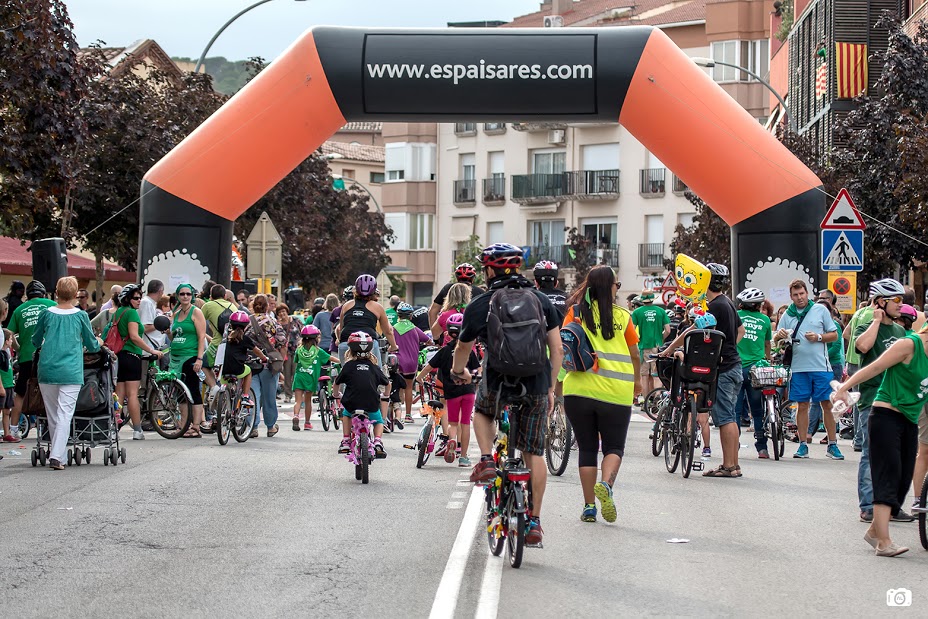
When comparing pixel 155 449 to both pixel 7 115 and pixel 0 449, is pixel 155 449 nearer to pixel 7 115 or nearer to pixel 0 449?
pixel 0 449

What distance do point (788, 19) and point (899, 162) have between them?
26750 mm

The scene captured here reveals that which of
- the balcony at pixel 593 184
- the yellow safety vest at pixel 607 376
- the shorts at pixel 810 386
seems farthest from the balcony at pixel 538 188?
the yellow safety vest at pixel 607 376

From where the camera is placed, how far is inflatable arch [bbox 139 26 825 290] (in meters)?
19.1

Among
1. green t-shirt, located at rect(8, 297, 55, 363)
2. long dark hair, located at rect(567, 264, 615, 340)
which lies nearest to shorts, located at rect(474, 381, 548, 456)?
long dark hair, located at rect(567, 264, 615, 340)

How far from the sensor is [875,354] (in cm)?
1018

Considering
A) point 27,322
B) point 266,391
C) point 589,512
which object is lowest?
point 589,512

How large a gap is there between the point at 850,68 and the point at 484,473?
3008 centimetres

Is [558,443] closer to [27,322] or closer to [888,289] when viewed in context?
[888,289]

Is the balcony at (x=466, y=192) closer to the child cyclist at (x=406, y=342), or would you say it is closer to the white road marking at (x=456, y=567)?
the child cyclist at (x=406, y=342)

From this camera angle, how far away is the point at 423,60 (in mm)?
19219

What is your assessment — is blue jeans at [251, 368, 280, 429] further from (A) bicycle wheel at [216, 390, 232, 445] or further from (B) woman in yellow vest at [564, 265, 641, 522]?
(B) woman in yellow vest at [564, 265, 641, 522]

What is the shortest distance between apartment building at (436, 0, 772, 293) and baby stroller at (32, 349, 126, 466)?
153 feet

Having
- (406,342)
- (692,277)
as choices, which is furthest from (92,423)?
(692,277)

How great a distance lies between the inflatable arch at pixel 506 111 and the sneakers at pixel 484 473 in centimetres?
1124
